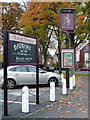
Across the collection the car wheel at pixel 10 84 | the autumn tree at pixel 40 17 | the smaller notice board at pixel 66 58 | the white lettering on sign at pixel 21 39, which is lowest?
the car wheel at pixel 10 84

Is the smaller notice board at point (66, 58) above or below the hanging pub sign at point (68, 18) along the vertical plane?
below

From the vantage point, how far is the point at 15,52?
7.32 metres

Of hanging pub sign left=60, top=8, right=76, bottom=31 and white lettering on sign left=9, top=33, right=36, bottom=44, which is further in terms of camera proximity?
hanging pub sign left=60, top=8, right=76, bottom=31

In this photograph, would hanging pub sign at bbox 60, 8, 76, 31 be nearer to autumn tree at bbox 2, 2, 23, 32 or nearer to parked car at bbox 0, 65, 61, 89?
parked car at bbox 0, 65, 61, 89

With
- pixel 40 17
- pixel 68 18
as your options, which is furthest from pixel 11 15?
pixel 68 18

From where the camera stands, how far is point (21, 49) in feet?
25.4

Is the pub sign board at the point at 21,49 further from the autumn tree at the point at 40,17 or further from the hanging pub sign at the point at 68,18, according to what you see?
the autumn tree at the point at 40,17

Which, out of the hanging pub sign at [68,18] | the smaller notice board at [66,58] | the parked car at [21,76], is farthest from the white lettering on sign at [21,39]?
the parked car at [21,76]

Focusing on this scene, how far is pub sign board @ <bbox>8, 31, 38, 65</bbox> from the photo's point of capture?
709 centimetres

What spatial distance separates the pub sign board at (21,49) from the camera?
7.09m

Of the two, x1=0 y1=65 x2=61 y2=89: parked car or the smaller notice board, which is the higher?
the smaller notice board

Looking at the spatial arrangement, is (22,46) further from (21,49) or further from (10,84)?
(10,84)

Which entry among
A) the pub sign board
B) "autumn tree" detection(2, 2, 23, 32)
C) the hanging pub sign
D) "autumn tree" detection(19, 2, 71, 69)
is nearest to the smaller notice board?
the hanging pub sign

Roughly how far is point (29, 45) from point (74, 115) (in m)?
3.25
